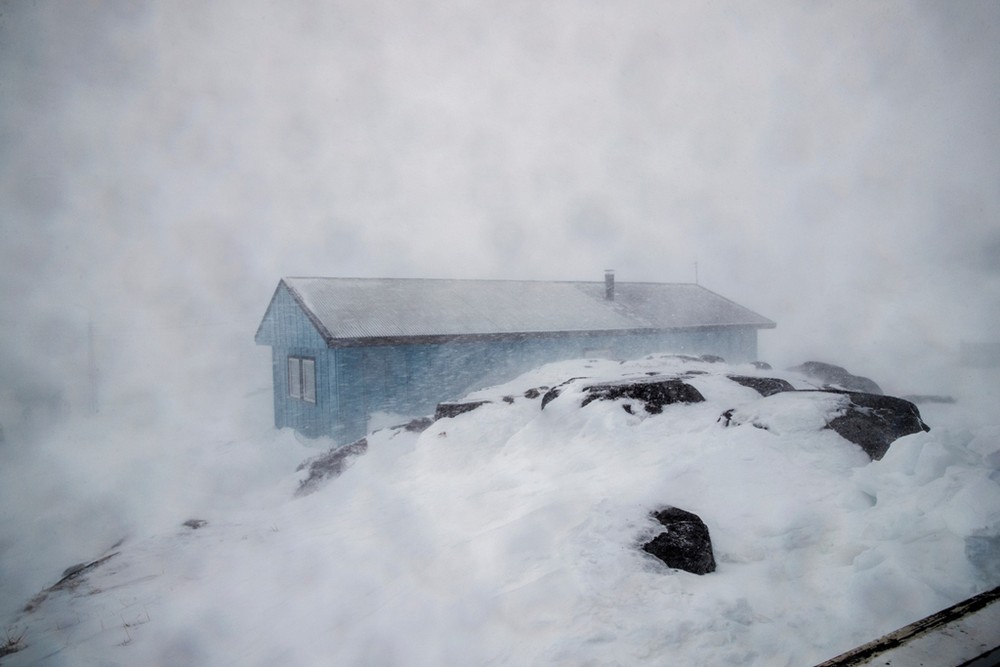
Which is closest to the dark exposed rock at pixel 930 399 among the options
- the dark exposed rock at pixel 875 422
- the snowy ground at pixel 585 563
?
the dark exposed rock at pixel 875 422

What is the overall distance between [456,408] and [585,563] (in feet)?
14.2

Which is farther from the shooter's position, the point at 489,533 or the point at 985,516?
the point at 489,533

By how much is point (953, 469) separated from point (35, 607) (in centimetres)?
729

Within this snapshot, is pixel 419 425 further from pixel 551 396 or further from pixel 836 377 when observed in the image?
pixel 836 377

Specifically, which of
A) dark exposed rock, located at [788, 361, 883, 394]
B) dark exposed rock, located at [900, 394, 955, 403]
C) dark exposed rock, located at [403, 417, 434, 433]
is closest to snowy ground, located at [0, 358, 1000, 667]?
dark exposed rock, located at [403, 417, 434, 433]

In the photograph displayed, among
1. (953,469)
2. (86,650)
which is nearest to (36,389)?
(86,650)

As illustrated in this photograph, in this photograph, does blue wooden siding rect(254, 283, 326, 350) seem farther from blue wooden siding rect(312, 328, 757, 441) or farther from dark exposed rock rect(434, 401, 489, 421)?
dark exposed rock rect(434, 401, 489, 421)

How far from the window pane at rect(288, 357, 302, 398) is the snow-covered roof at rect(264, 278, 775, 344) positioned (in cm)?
195

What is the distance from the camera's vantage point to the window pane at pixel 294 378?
13.4 metres

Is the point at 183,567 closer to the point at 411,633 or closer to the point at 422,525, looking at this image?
the point at 422,525

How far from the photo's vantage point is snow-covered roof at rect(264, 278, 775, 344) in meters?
12.7

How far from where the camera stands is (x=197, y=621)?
3320 mm

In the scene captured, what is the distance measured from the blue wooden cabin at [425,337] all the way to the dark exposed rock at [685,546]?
9690 millimetres

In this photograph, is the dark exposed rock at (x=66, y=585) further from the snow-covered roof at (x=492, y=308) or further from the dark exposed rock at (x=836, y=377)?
the dark exposed rock at (x=836, y=377)
